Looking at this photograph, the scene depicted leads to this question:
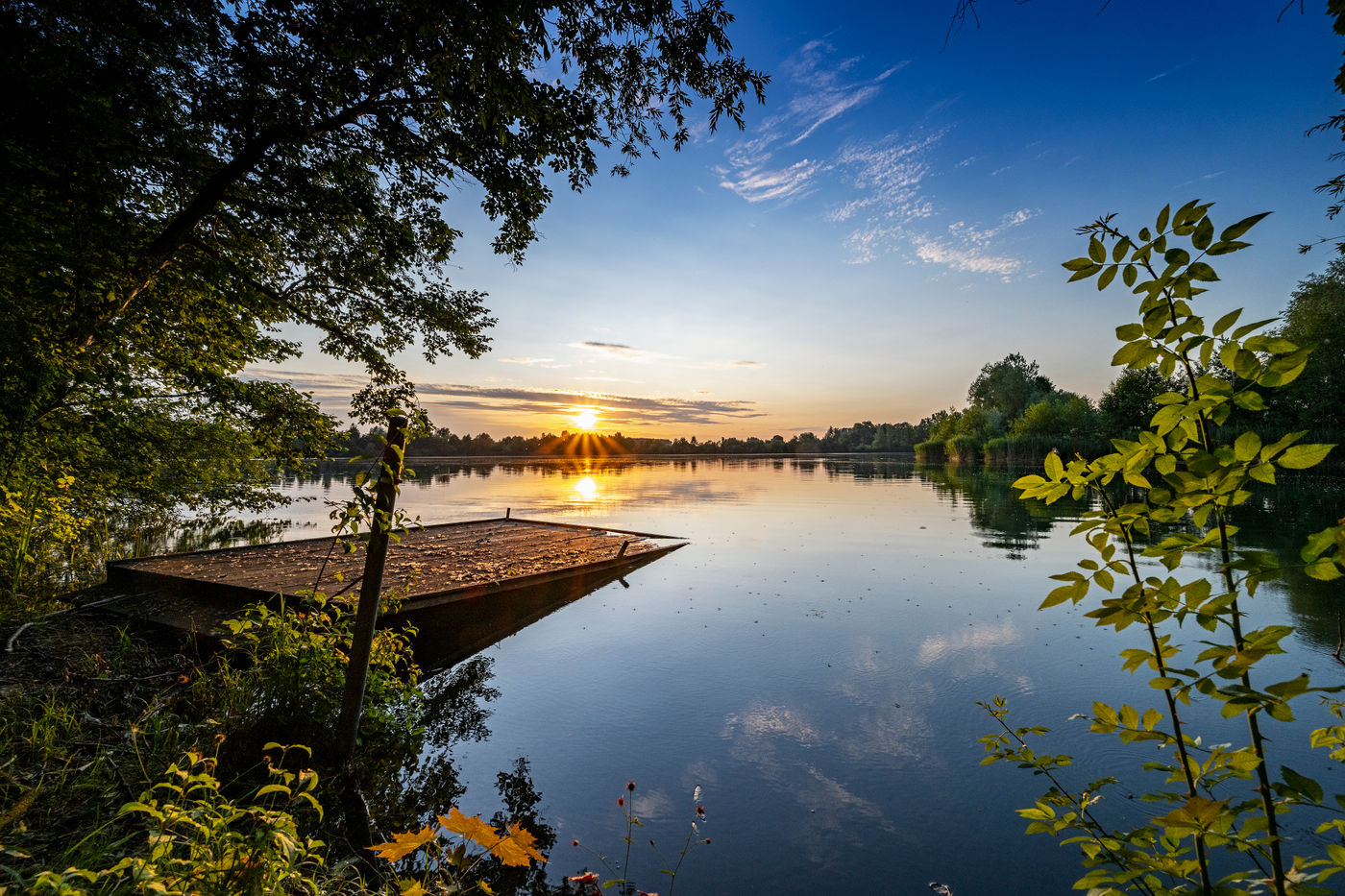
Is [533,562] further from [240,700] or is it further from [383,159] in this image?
[383,159]

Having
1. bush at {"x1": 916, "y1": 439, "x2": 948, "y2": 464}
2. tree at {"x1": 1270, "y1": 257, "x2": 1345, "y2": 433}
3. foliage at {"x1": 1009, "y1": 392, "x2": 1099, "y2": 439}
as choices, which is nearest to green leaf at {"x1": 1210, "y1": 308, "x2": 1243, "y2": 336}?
tree at {"x1": 1270, "y1": 257, "x2": 1345, "y2": 433}

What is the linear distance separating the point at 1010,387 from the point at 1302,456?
106 metres

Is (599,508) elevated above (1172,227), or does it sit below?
below

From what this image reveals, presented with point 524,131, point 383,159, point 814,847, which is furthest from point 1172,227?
point 383,159

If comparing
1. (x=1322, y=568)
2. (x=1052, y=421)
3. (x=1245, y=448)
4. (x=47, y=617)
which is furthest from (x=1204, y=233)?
(x=1052, y=421)

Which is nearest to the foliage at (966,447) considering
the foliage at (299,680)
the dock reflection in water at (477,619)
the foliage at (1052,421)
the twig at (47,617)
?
the foliage at (1052,421)

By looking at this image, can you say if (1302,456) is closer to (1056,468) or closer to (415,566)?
(1056,468)

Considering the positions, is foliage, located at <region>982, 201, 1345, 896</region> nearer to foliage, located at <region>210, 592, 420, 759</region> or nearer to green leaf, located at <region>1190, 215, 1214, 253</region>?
green leaf, located at <region>1190, 215, 1214, 253</region>

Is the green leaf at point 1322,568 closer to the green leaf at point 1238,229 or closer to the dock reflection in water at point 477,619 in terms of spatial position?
the green leaf at point 1238,229

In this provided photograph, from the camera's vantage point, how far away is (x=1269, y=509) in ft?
79.3

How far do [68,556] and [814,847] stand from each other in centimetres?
1382

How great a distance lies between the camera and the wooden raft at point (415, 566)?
8094 mm

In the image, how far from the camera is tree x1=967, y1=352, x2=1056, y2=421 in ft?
295

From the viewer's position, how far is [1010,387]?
300 ft
